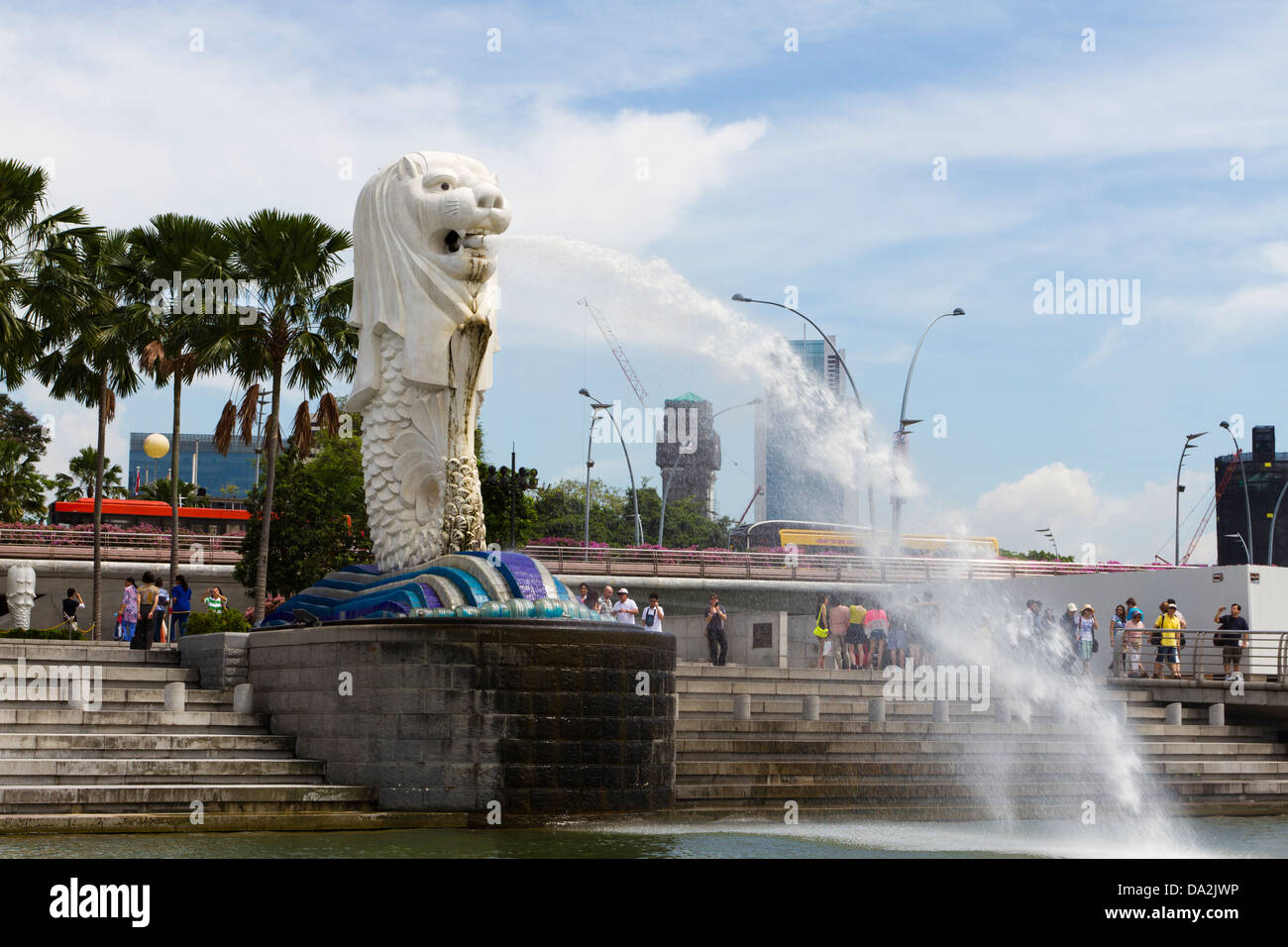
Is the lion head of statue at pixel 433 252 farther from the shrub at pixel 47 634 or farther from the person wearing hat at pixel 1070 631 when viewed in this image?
the person wearing hat at pixel 1070 631

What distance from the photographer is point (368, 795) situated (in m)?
15.5

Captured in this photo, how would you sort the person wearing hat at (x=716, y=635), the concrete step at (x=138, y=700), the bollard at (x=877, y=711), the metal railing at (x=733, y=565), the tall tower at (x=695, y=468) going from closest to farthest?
the concrete step at (x=138, y=700) → the bollard at (x=877, y=711) → the person wearing hat at (x=716, y=635) → the metal railing at (x=733, y=565) → the tall tower at (x=695, y=468)

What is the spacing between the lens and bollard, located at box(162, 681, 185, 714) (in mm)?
17219

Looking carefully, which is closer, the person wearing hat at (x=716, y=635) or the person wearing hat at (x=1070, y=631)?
the person wearing hat at (x=1070, y=631)

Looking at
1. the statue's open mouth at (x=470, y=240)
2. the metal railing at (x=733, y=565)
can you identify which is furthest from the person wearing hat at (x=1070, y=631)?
the metal railing at (x=733, y=565)

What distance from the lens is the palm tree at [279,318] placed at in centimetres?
3053

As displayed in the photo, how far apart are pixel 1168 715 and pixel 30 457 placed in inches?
1888

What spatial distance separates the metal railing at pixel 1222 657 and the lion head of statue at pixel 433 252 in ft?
45.9

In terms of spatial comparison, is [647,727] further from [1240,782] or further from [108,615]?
[108,615]

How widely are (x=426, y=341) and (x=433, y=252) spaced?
110cm

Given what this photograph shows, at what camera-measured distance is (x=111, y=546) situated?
44062 mm

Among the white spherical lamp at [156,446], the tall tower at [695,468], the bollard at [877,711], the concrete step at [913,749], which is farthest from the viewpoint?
the tall tower at [695,468]

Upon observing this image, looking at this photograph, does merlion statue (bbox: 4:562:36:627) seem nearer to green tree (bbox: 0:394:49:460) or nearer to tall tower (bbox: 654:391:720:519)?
green tree (bbox: 0:394:49:460)
